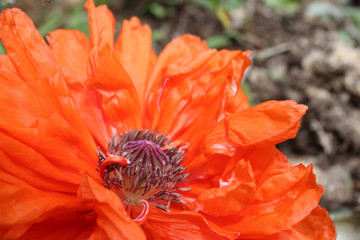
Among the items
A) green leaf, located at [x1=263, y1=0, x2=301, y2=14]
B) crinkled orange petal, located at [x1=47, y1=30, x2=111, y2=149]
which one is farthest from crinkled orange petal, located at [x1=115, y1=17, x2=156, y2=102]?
green leaf, located at [x1=263, y1=0, x2=301, y2=14]

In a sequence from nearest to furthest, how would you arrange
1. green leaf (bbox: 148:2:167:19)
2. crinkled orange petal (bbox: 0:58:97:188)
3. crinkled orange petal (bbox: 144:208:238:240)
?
crinkled orange petal (bbox: 0:58:97:188), crinkled orange petal (bbox: 144:208:238:240), green leaf (bbox: 148:2:167:19)

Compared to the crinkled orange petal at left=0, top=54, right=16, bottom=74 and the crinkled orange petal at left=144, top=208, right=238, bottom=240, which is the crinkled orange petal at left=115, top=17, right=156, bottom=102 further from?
the crinkled orange petal at left=144, top=208, right=238, bottom=240

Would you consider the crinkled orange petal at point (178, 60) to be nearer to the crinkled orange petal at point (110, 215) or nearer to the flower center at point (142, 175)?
the flower center at point (142, 175)

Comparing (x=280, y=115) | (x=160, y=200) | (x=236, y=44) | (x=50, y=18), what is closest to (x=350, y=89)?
(x=236, y=44)

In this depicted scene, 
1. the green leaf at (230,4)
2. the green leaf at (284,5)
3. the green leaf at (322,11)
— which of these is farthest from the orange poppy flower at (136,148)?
the green leaf at (322,11)

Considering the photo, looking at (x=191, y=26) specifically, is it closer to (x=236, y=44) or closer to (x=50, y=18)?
(x=236, y=44)

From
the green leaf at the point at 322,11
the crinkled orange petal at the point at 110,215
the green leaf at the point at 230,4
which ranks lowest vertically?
the green leaf at the point at 322,11

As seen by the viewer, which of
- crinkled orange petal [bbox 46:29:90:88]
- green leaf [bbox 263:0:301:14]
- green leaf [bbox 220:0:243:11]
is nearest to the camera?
crinkled orange petal [bbox 46:29:90:88]
